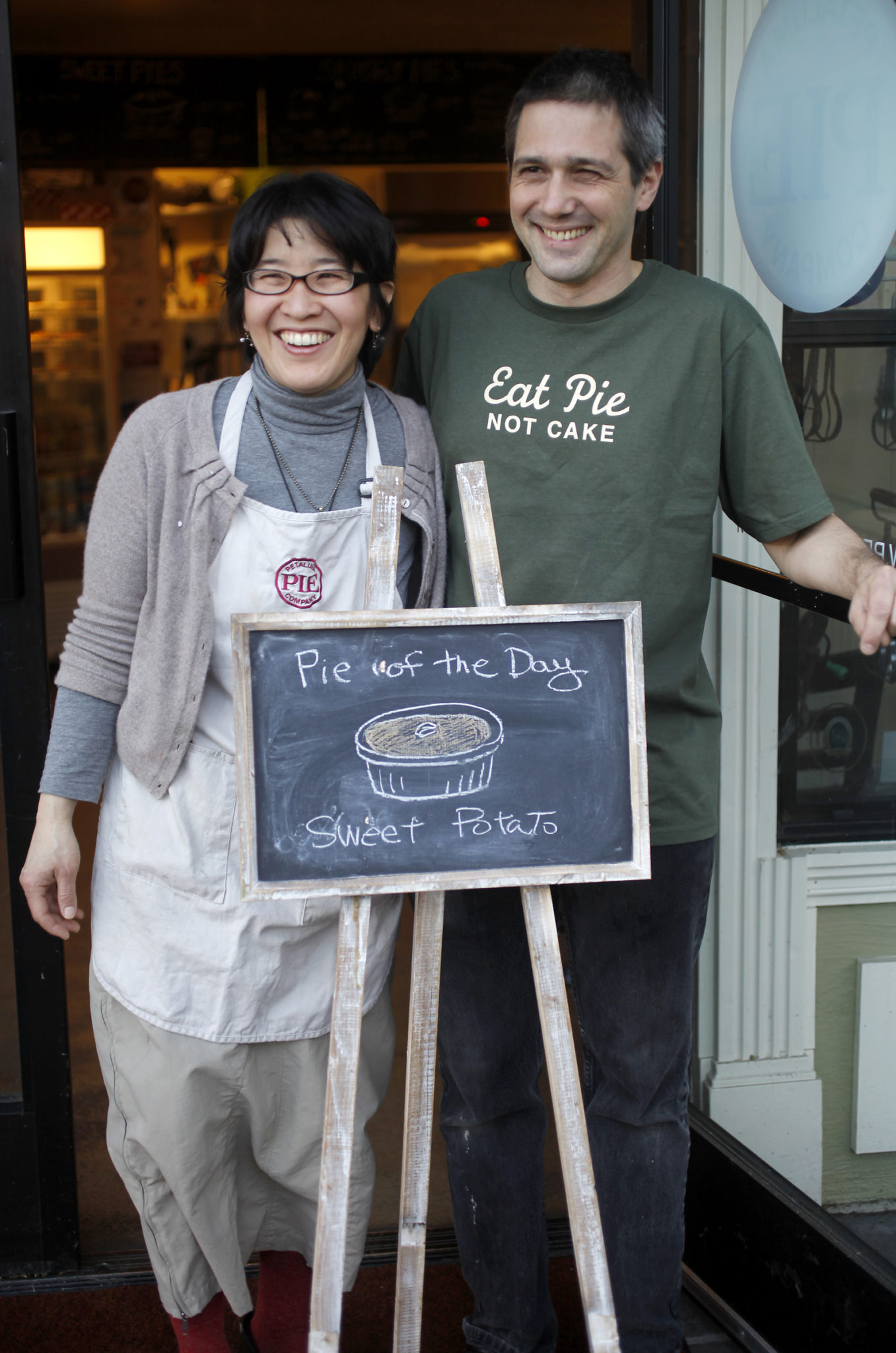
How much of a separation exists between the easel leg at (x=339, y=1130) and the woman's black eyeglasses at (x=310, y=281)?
2.69 feet

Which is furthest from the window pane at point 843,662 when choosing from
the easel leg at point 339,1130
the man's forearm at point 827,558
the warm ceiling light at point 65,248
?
the warm ceiling light at point 65,248

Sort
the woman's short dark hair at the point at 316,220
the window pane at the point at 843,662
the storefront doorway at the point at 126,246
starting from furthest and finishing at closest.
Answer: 1. the storefront doorway at the point at 126,246
2. the window pane at the point at 843,662
3. the woman's short dark hair at the point at 316,220

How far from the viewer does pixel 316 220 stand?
166 centimetres

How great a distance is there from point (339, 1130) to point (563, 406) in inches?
40.3

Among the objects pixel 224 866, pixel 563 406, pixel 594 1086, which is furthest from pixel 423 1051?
pixel 563 406

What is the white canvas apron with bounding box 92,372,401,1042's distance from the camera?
169 centimetres

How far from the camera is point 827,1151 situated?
2422mm

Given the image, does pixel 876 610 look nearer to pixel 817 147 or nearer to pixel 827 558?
pixel 827 558

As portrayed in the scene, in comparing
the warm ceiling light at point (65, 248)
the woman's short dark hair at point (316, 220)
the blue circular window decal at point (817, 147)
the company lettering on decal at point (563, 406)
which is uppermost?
the warm ceiling light at point (65, 248)

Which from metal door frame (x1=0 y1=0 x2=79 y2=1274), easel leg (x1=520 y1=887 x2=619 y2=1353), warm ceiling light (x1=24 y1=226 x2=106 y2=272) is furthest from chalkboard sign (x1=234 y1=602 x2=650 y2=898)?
warm ceiling light (x1=24 y1=226 x2=106 y2=272)

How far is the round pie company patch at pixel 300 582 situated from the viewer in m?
1.69

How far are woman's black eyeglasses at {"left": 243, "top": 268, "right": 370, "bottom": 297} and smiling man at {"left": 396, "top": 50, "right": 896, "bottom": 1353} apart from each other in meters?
0.24

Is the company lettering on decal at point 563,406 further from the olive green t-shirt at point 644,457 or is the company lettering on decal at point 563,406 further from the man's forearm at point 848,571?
the man's forearm at point 848,571

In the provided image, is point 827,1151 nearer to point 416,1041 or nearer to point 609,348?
point 416,1041
